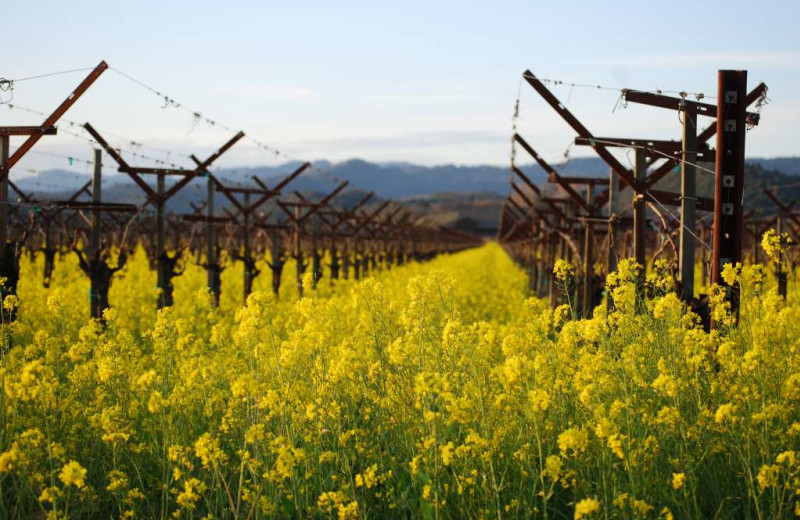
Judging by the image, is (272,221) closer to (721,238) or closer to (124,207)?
(124,207)

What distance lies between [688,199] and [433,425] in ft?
18.0

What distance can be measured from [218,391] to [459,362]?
2.18 metres

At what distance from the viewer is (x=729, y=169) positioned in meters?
7.96

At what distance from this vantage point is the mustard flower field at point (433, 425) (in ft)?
15.3

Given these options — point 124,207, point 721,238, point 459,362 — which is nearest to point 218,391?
point 459,362

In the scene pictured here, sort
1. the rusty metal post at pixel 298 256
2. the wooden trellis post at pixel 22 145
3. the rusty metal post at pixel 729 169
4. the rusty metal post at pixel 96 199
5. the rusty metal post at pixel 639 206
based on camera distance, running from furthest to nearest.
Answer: the rusty metal post at pixel 298 256, the rusty metal post at pixel 96 199, the wooden trellis post at pixel 22 145, the rusty metal post at pixel 639 206, the rusty metal post at pixel 729 169

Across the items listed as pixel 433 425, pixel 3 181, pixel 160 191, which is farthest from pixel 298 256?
pixel 433 425

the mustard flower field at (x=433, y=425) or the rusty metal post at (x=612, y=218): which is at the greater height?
the rusty metal post at (x=612, y=218)

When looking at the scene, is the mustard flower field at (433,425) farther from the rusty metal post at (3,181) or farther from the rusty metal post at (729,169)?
the rusty metal post at (3,181)

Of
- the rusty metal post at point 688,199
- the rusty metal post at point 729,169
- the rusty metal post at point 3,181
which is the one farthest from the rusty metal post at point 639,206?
the rusty metal post at point 3,181

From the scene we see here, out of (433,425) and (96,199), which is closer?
(433,425)

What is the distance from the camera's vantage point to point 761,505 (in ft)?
15.1

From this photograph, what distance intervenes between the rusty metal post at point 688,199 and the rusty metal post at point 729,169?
0.72 metres

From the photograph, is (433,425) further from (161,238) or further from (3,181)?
(161,238)
